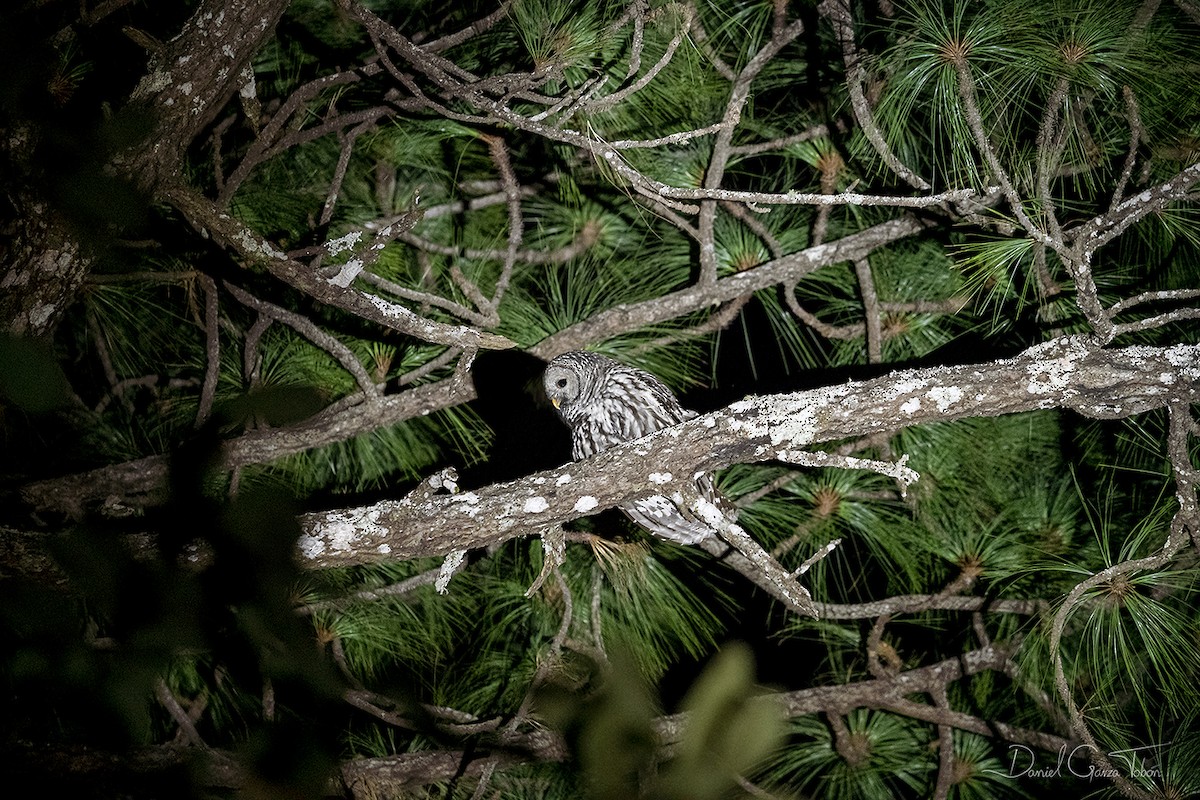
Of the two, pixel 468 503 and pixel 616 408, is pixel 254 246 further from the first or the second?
pixel 616 408

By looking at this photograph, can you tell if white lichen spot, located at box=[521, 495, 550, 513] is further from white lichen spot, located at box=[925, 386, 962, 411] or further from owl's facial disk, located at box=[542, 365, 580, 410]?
white lichen spot, located at box=[925, 386, 962, 411]

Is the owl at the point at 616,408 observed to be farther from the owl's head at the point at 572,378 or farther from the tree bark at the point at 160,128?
the tree bark at the point at 160,128

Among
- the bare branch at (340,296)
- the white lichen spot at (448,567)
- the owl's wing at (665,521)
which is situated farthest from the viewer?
the owl's wing at (665,521)

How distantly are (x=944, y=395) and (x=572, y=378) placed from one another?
29.9 inches

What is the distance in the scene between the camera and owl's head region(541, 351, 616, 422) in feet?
5.29

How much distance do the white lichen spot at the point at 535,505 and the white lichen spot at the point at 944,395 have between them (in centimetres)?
62

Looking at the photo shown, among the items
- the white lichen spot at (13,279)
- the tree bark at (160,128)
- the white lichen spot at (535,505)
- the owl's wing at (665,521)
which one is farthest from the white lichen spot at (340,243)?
the owl's wing at (665,521)

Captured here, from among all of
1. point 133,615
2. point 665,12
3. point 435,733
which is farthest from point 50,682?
point 665,12

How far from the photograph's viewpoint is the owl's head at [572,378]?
1.61 metres

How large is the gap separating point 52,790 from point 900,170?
1.40 metres

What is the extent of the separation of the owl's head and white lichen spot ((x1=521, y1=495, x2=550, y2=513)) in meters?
0.49

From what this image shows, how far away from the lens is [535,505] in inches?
46.1

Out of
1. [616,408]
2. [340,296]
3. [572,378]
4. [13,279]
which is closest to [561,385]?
[572,378]

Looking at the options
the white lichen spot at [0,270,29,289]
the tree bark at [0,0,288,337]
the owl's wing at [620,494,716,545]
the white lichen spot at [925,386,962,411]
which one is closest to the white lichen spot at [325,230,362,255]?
the tree bark at [0,0,288,337]
